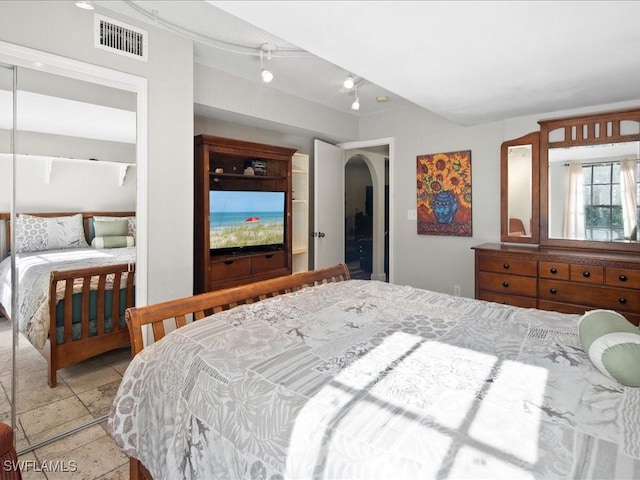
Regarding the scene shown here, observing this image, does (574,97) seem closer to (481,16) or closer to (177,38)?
(481,16)

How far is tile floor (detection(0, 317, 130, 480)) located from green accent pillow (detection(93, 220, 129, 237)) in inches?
27.2

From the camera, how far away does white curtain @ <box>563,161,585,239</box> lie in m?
3.19

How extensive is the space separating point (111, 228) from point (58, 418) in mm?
1187

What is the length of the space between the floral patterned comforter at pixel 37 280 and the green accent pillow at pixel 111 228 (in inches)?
4.4

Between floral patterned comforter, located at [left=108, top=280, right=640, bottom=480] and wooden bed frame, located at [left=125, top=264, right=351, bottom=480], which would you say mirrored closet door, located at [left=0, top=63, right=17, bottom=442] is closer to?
wooden bed frame, located at [left=125, top=264, right=351, bottom=480]

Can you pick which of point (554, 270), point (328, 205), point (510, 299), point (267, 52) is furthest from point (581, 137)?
point (267, 52)

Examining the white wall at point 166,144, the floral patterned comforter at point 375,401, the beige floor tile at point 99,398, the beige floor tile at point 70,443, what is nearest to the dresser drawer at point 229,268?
the white wall at point 166,144

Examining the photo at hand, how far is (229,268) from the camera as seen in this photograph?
3.62 metres

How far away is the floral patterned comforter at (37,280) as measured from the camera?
2.03 metres

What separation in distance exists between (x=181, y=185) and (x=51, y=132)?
0.81 metres

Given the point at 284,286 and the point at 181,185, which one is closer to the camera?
the point at 284,286

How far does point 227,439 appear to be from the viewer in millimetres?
994

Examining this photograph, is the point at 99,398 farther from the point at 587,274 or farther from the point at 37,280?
the point at 587,274

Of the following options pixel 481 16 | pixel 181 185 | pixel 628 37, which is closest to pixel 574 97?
pixel 628 37
